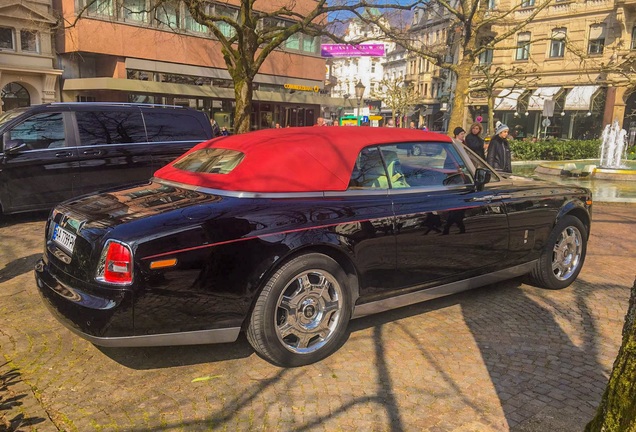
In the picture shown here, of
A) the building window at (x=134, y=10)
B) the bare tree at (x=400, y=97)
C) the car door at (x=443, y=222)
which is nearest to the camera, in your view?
the car door at (x=443, y=222)

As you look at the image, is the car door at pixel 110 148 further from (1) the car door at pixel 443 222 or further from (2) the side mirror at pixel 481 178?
(2) the side mirror at pixel 481 178

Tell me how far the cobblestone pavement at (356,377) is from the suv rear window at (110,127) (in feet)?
12.5

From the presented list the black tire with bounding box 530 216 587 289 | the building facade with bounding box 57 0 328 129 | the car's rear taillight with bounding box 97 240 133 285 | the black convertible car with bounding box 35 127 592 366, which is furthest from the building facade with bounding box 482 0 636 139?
the car's rear taillight with bounding box 97 240 133 285

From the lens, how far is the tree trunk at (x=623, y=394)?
161 centimetres

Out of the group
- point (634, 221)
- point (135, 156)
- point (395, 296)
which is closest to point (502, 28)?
point (634, 221)

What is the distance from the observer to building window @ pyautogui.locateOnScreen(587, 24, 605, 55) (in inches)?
1340

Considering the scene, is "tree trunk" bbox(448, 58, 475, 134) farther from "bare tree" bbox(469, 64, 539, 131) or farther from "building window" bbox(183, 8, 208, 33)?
"building window" bbox(183, 8, 208, 33)

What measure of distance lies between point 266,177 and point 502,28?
42477 millimetres

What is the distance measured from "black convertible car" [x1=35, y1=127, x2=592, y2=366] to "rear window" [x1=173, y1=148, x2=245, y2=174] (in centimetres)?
2

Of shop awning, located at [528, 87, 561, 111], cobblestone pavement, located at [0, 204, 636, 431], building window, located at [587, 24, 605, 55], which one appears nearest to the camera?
cobblestone pavement, located at [0, 204, 636, 431]

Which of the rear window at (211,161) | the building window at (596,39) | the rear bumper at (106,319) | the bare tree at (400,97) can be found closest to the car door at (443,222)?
the rear window at (211,161)

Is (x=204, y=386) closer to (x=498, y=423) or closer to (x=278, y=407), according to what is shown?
(x=278, y=407)

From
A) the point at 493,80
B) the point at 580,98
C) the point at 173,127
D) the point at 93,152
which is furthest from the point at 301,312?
the point at 580,98

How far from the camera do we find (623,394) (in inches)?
65.0
